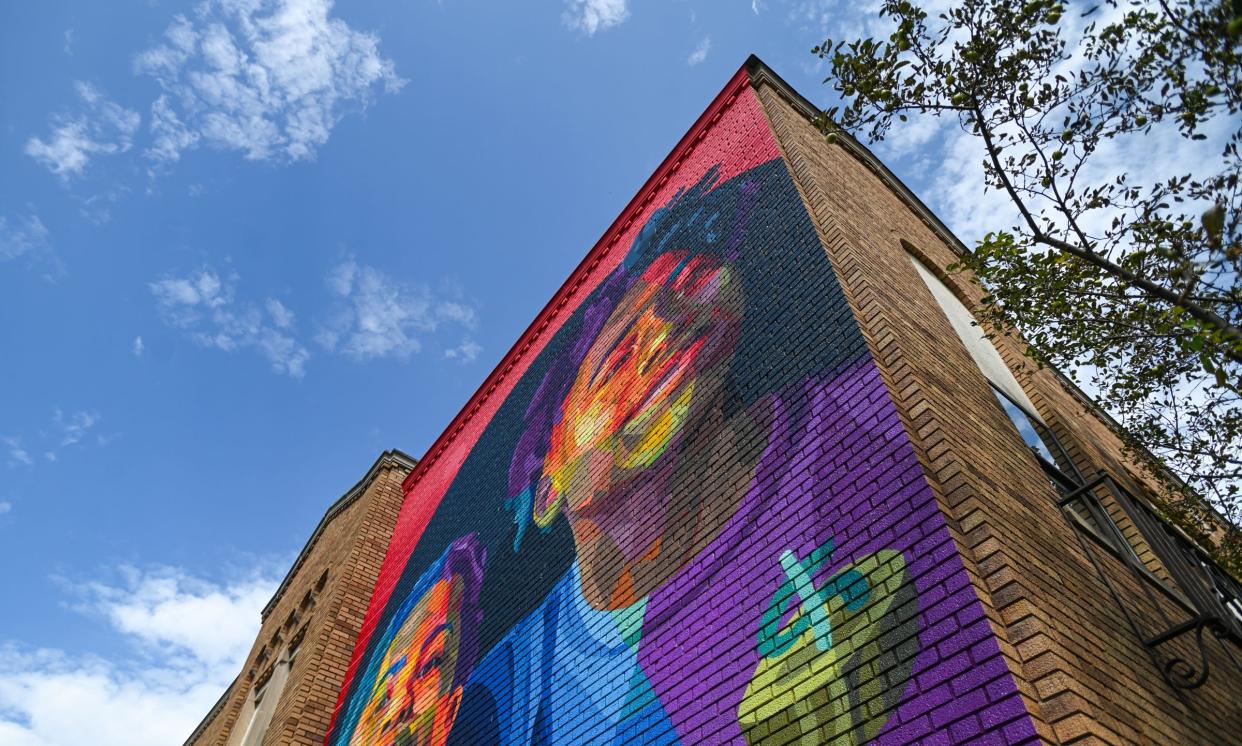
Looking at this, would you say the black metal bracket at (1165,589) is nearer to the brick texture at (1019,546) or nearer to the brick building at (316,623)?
the brick texture at (1019,546)

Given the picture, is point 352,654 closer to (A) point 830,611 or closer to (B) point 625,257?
(B) point 625,257

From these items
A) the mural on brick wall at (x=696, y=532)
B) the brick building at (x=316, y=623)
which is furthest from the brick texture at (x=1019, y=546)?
the brick building at (x=316, y=623)

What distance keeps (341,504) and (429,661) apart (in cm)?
670

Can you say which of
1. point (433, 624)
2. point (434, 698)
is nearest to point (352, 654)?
point (433, 624)

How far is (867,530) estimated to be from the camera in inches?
145

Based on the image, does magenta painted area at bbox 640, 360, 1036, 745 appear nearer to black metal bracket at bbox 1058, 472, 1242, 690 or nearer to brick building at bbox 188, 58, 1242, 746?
brick building at bbox 188, 58, 1242, 746

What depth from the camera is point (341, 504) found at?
1370 cm

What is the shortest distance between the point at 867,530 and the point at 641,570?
1896 mm

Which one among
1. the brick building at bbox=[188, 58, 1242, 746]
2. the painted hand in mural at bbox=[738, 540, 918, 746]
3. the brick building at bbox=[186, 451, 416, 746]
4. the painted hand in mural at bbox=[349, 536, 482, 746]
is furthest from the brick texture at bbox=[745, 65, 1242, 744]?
the brick building at bbox=[186, 451, 416, 746]

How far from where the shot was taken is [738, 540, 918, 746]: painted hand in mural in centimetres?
321

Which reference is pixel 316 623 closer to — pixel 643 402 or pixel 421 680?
pixel 421 680

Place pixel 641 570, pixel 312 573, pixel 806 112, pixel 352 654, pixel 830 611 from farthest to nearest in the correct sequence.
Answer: pixel 312 573, pixel 352 654, pixel 806 112, pixel 641 570, pixel 830 611

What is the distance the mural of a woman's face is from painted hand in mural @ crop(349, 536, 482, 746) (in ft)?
4.79

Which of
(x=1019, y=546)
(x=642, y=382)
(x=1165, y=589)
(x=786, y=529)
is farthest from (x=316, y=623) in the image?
(x=1165, y=589)
